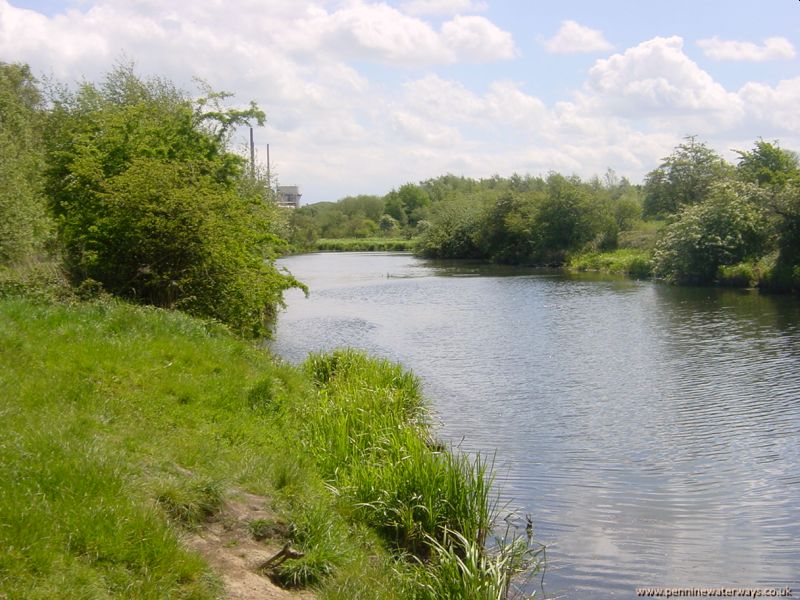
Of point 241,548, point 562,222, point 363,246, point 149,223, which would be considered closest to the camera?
point 241,548

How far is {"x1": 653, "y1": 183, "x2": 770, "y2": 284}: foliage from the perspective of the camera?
168 feet

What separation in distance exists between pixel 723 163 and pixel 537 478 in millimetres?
62995

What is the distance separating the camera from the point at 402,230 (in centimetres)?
15175

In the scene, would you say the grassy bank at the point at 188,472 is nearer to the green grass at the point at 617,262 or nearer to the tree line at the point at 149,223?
the tree line at the point at 149,223

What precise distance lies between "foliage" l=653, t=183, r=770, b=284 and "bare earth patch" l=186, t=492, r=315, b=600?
4828 centimetres

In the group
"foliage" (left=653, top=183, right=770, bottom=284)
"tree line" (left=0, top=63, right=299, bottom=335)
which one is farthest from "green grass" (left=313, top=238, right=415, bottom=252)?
"tree line" (left=0, top=63, right=299, bottom=335)

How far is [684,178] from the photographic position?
7069 cm

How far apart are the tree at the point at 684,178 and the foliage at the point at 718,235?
14.7 metres

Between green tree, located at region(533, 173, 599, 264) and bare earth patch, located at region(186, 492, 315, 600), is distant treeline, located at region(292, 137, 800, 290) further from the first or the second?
bare earth patch, located at region(186, 492, 315, 600)

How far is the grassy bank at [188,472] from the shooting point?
6.17 meters

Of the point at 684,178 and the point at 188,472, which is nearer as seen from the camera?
the point at 188,472

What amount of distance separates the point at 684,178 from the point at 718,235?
818 inches

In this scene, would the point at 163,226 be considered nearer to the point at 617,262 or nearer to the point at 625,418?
the point at 625,418

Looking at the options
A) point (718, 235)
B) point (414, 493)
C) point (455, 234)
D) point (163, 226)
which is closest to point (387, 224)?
point (455, 234)
